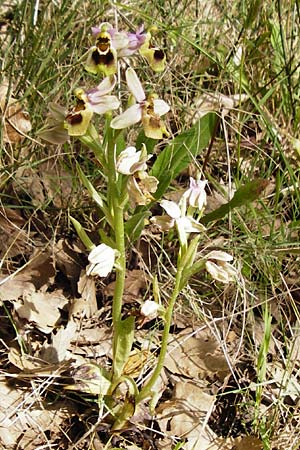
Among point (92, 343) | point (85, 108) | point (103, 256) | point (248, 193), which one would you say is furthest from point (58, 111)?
point (92, 343)

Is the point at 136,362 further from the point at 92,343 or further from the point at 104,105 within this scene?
the point at 104,105

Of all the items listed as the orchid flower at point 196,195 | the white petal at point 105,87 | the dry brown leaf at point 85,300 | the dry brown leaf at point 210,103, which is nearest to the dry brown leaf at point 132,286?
the dry brown leaf at point 85,300

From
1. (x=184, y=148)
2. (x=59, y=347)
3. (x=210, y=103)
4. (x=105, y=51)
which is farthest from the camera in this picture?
(x=210, y=103)

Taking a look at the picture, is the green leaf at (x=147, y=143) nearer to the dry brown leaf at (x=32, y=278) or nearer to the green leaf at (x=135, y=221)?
the green leaf at (x=135, y=221)

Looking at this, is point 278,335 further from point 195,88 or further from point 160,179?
point 195,88

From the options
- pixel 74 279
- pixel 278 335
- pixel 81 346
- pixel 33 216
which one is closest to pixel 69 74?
pixel 33 216

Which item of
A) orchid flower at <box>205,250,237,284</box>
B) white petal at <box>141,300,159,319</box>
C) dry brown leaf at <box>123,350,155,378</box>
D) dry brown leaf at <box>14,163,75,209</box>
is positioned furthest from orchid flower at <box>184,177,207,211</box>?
dry brown leaf at <box>14,163,75,209</box>
